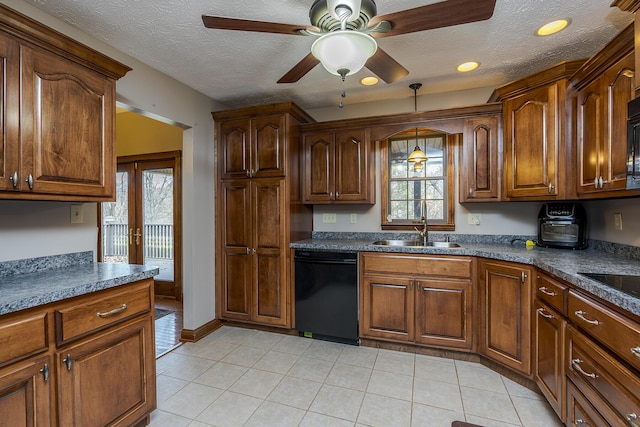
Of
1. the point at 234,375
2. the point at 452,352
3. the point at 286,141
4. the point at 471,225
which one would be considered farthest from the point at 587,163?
the point at 234,375

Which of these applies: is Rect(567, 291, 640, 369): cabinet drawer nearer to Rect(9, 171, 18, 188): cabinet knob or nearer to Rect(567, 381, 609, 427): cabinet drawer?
Rect(567, 381, 609, 427): cabinet drawer

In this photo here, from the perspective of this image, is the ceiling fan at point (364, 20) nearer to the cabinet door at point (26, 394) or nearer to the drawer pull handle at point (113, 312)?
the drawer pull handle at point (113, 312)

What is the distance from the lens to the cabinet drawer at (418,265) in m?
2.55

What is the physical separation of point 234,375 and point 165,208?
9.23 ft

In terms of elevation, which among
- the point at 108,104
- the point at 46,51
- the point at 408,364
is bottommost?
the point at 408,364

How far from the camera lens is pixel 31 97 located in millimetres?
1479

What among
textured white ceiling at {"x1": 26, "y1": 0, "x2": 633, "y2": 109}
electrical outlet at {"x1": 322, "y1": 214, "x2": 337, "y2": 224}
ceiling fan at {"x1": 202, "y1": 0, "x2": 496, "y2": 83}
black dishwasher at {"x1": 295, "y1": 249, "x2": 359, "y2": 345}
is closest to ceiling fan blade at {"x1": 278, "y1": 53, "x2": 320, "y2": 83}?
ceiling fan at {"x1": 202, "y1": 0, "x2": 496, "y2": 83}

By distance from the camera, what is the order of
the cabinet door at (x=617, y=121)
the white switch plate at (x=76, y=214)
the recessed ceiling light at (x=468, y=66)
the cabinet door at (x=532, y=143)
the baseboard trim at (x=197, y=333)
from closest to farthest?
the cabinet door at (x=617, y=121), the white switch plate at (x=76, y=214), the cabinet door at (x=532, y=143), the recessed ceiling light at (x=468, y=66), the baseboard trim at (x=197, y=333)

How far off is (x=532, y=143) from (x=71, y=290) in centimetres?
310

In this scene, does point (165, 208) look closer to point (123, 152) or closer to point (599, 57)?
point (123, 152)

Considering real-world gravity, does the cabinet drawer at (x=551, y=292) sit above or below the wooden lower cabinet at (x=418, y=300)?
above

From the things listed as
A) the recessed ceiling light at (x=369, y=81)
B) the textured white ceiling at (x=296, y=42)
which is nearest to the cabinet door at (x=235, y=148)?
the textured white ceiling at (x=296, y=42)

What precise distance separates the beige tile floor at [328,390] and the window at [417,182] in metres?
1.36

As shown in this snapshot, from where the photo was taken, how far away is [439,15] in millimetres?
1365
